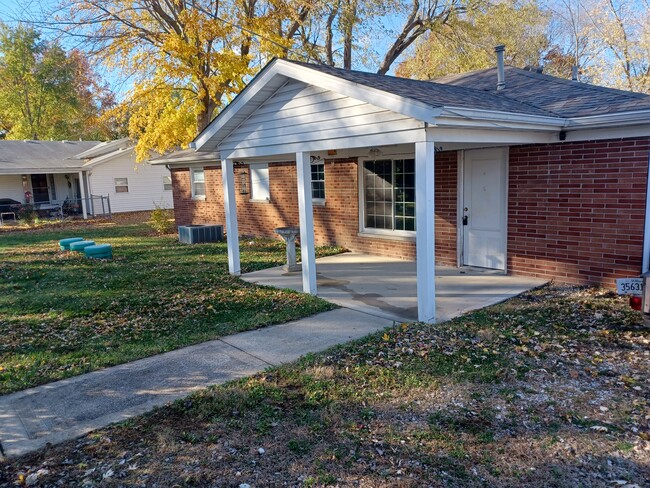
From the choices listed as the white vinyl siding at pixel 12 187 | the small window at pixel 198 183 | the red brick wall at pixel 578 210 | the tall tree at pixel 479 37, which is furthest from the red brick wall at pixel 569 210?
the white vinyl siding at pixel 12 187

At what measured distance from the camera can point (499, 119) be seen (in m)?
6.03

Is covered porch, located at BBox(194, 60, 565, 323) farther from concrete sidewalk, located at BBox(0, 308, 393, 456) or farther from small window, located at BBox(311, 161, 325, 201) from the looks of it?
concrete sidewalk, located at BBox(0, 308, 393, 456)

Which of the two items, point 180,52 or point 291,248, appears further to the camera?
point 180,52

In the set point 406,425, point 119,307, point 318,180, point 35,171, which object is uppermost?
point 35,171

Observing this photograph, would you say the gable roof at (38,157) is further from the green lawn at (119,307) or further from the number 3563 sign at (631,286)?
the number 3563 sign at (631,286)

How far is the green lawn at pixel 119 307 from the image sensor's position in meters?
5.47

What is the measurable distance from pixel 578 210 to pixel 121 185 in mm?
23778

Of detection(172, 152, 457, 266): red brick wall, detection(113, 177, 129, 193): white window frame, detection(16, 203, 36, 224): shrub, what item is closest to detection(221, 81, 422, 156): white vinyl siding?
detection(172, 152, 457, 266): red brick wall

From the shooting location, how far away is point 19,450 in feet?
11.8

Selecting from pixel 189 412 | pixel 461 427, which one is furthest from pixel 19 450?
pixel 461 427

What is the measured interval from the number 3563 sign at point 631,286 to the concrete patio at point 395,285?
75.6 inches

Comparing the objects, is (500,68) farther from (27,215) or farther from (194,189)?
(27,215)

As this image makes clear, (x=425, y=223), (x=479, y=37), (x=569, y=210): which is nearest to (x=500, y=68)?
(x=569, y=210)

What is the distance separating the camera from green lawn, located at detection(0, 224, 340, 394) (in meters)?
5.47
